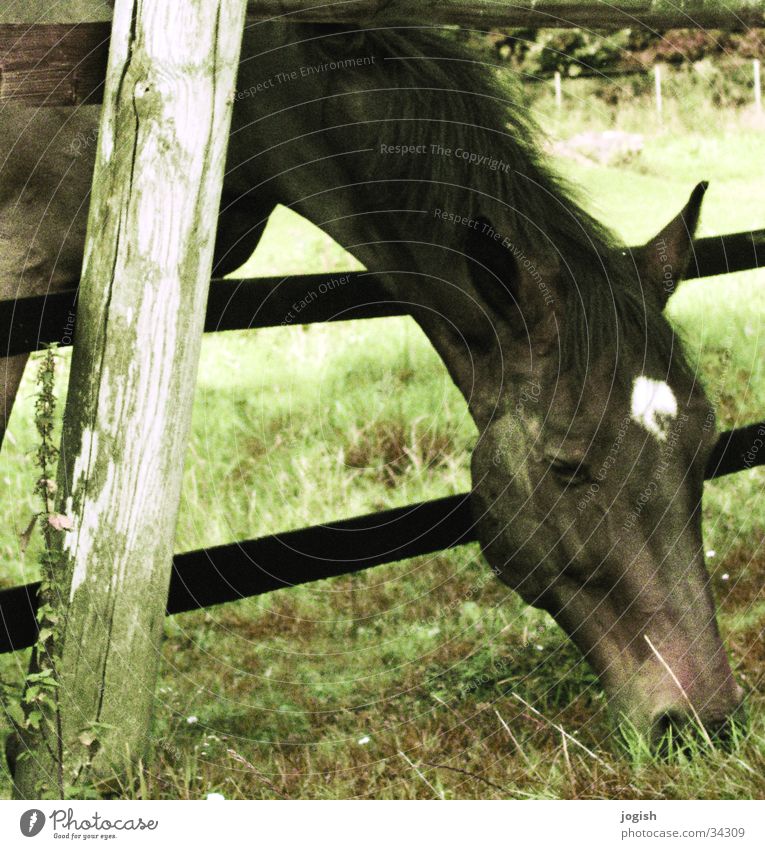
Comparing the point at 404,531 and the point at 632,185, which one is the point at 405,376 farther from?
the point at 632,185

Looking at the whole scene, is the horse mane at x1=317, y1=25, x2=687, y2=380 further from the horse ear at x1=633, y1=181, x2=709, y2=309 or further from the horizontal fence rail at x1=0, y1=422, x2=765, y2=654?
the horizontal fence rail at x1=0, y1=422, x2=765, y2=654

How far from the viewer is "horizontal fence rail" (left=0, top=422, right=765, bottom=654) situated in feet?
8.83

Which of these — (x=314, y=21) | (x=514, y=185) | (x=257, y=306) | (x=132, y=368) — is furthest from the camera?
(x=257, y=306)

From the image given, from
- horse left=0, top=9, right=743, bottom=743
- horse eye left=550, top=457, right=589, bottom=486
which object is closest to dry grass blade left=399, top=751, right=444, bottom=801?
horse left=0, top=9, right=743, bottom=743

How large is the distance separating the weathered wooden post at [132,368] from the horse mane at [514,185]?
75cm

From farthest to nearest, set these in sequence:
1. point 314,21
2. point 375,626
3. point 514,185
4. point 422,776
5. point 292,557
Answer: point 375,626, point 292,557, point 514,185, point 422,776, point 314,21

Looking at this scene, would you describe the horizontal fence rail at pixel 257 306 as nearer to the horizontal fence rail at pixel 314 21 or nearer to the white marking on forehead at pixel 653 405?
the horizontal fence rail at pixel 314 21

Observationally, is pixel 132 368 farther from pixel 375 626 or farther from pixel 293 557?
pixel 375 626

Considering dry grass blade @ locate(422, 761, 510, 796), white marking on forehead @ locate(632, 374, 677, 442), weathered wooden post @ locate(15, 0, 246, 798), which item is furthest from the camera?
white marking on forehead @ locate(632, 374, 677, 442)

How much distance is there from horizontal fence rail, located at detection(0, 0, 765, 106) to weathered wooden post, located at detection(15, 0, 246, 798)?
17 cm

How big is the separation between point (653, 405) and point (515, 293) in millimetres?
505

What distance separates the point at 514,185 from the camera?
2748 mm

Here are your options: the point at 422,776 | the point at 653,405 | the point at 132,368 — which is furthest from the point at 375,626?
the point at 132,368

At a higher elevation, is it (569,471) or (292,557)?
(569,471)
